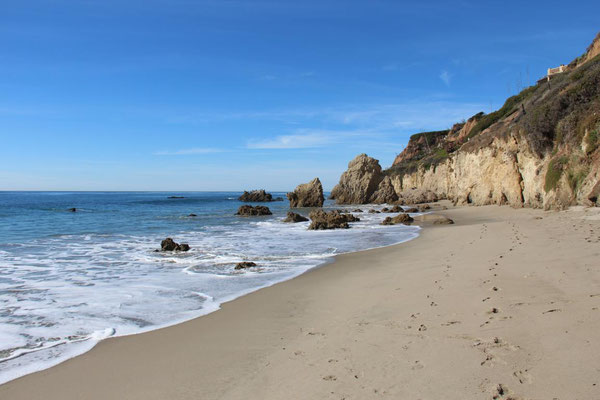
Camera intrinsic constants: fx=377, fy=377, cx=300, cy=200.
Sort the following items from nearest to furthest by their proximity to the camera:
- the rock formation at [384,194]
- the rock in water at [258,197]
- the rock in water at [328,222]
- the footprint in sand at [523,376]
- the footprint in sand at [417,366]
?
1. the footprint in sand at [523,376]
2. the footprint in sand at [417,366]
3. the rock in water at [328,222]
4. the rock formation at [384,194]
5. the rock in water at [258,197]

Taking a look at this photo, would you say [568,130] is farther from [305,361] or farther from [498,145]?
[305,361]

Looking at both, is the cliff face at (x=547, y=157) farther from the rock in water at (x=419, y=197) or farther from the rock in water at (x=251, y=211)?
the rock in water at (x=251, y=211)

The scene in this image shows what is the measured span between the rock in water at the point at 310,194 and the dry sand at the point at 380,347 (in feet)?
138

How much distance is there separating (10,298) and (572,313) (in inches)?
357

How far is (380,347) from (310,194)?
45.4m

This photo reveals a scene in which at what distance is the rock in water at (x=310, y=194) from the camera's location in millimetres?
49438

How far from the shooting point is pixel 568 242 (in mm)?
9219

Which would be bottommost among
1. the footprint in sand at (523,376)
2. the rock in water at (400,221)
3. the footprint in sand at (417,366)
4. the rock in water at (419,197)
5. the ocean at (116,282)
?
the ocean at (116,282)

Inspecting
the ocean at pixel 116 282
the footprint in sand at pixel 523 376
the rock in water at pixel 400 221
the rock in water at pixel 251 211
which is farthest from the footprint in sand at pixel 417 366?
the rock in water at pixel 251 211

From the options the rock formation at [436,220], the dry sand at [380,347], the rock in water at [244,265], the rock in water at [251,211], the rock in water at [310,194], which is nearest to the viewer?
the dry sand at [380,347]

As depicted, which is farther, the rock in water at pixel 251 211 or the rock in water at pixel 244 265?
the rock in water at pixel 251 211

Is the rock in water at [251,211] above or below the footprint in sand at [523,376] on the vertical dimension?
above

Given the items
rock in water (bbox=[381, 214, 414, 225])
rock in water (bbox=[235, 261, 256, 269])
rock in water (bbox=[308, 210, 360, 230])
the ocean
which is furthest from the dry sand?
rock in water (bbox=[381, 214, 414, 225])

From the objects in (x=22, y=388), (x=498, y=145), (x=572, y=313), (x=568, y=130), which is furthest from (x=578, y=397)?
(x=498, y=145)
